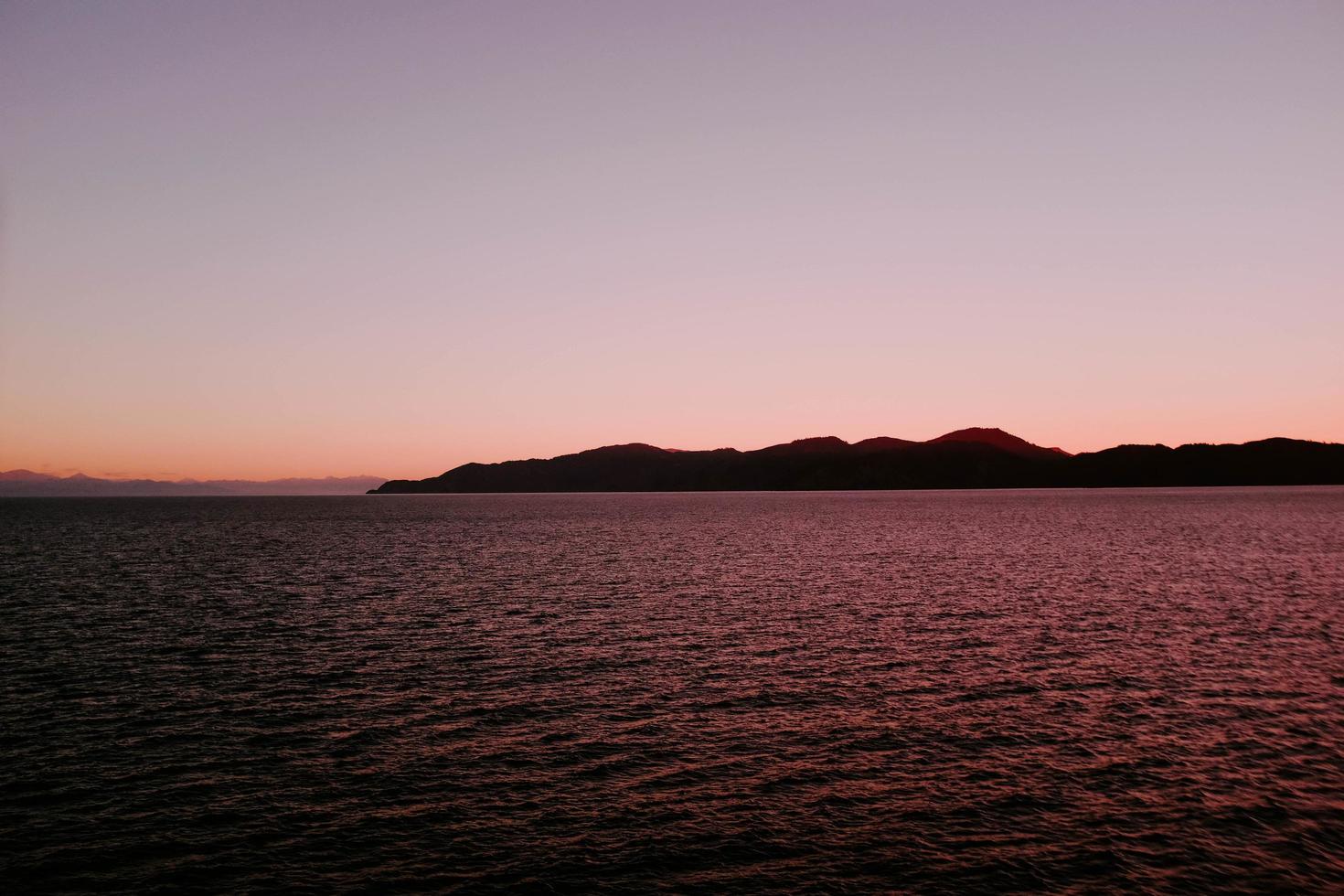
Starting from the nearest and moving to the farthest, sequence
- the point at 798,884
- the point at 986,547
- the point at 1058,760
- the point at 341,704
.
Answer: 1. the point at 798,884
2. the point at 1058,760
3. the point at 341,704
4. the point at 986,547

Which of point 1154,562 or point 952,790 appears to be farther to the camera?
point 1154,562

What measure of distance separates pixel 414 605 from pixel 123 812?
3976cm

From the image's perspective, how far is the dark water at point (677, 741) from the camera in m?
21.2

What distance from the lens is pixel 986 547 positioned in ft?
381

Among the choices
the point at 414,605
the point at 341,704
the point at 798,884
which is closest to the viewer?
the point at 798,884

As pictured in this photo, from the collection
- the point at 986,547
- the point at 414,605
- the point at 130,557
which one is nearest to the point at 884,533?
the point at 986,547

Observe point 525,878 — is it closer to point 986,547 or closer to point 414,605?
point 414,605

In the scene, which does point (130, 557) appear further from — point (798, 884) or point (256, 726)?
point (798, 884)

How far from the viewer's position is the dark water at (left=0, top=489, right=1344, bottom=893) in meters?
21.2

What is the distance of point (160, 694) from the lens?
37.0 m

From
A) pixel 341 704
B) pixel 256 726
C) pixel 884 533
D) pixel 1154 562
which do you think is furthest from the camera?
pixel 884 533

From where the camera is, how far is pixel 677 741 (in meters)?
30.4

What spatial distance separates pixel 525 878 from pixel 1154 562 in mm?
93034

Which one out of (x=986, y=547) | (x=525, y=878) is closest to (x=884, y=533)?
(x=986, y=547)
